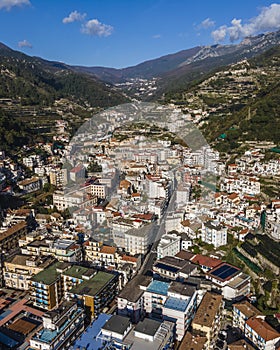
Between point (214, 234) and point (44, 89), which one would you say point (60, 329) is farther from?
point (44, 89)

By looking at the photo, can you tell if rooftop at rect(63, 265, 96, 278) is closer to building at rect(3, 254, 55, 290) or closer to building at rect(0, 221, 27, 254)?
building at rect(3, 254, 55, 290)

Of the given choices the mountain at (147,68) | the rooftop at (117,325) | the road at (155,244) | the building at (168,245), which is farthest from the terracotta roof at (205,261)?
the mountain at (147,68)

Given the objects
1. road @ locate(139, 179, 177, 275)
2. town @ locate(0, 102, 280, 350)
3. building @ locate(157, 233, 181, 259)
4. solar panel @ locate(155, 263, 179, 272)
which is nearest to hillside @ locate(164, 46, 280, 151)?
town @ locate(0, 102, 280, 350)

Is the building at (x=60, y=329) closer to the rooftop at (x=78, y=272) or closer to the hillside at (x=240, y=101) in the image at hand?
the rooftop at (x=78, y=272)

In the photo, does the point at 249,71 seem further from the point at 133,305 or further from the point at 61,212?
the point at 133,305

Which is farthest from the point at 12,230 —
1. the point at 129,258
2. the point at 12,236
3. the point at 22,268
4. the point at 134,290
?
the point at 134,290

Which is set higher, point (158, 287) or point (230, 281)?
point (158, 287)

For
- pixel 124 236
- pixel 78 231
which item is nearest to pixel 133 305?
pixel 124 236
